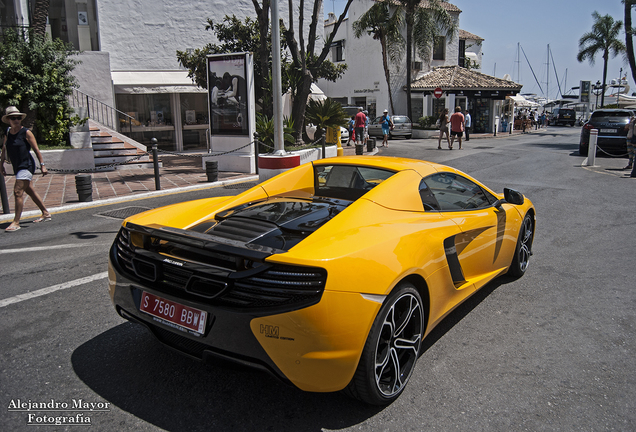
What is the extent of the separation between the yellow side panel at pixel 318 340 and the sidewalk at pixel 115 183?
7.59 metres

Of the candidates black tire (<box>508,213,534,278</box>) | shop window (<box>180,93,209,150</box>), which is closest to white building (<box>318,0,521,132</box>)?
shop window (<box>180,93,209,150</box>)

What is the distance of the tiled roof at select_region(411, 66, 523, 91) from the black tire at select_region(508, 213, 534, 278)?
32.1m

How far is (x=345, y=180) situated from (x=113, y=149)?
555 inches

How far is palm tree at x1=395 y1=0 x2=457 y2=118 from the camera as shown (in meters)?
34.8

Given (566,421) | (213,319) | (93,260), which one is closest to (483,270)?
(566,421)

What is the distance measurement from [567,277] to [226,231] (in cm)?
385

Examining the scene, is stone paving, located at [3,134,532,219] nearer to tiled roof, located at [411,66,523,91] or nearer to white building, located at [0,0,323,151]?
white building, located at [0,0,323,151]

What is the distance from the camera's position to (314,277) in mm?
2469

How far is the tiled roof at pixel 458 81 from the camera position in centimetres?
3572

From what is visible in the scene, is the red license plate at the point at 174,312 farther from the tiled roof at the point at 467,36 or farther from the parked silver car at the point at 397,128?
the tiled roof at the point at 467,36

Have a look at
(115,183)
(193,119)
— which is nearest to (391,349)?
(115,183)

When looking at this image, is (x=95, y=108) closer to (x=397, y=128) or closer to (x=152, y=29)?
(x=152, y=29)

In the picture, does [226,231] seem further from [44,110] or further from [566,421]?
[44,110]

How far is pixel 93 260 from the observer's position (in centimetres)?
571
